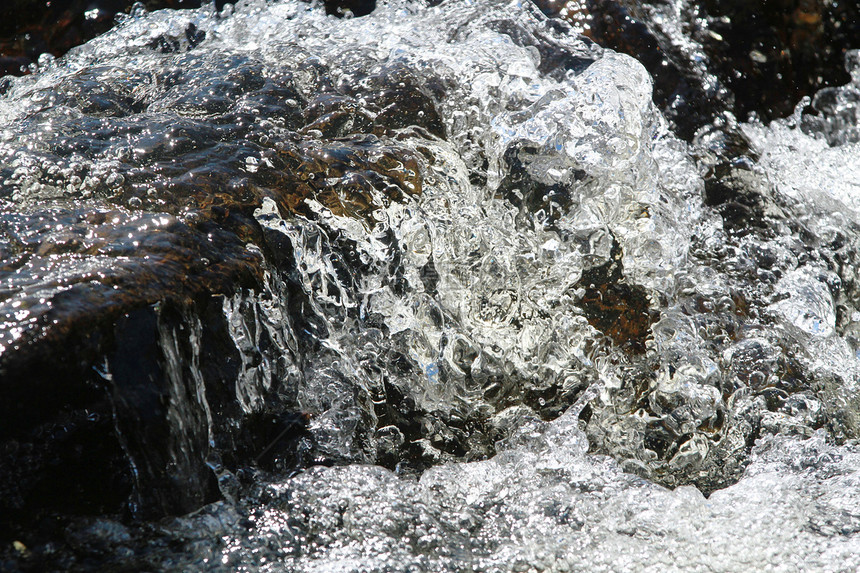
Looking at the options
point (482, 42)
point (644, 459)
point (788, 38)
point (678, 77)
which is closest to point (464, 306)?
point (644, 459)

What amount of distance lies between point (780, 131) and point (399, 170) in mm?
2052

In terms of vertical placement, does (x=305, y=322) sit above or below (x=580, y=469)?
above

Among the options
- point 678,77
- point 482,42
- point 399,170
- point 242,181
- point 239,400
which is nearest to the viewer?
point 239,400

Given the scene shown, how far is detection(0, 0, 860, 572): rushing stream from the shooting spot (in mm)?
→ 1491

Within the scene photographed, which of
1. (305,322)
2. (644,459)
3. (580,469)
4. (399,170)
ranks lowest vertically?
(644,459)

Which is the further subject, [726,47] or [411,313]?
[726,47]

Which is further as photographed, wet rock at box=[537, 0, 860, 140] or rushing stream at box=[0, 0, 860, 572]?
wet rock at box=[537, 0, 860, 140]

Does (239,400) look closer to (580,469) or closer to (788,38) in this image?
(580,469)

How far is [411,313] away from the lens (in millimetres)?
2148

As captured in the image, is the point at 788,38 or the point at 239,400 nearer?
the point at 239,400

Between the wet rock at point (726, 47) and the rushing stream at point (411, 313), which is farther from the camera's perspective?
the wet rock at point (726, 47)

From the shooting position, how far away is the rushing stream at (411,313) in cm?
149

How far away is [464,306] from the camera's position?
88.1 inches

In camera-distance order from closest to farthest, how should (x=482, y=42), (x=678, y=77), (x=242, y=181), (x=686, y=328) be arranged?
1. (x=242, y=181)
2. (x=686, y=328)
3. (x=482, y=42)
4. (x=678, y=77)
